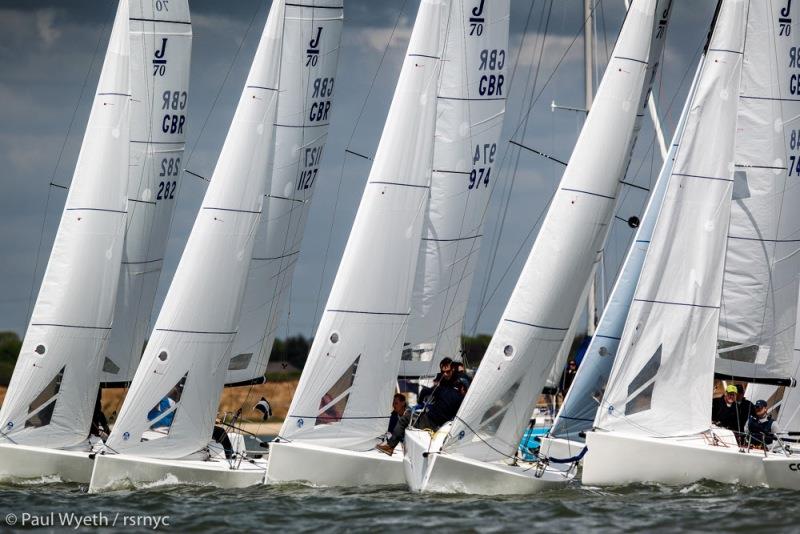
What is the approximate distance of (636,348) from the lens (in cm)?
1917

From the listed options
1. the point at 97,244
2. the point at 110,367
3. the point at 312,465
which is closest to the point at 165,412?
the point at 312,465

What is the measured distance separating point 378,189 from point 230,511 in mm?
4716

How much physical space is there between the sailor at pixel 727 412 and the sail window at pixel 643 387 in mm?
1302

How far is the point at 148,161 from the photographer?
23.1m

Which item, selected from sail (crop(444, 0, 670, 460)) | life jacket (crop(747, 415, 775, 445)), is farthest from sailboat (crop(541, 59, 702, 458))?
life jacket (crop(747, 415, 775, 445))

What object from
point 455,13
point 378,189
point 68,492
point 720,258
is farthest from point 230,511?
point 455,13

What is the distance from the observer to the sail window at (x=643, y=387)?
1902 centimetres

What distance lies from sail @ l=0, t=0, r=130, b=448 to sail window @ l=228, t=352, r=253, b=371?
216 cm

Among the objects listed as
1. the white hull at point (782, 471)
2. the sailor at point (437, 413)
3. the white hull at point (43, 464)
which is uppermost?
the sailor at point (437, 413)

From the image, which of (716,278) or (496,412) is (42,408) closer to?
(496,412)

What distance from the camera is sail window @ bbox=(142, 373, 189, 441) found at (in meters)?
19.5

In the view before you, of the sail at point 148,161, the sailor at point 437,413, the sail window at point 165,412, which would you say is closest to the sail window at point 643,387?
the sailor at point 437,413

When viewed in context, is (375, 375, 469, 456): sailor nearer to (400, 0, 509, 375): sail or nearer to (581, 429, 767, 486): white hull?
(581, 429, 767, 486): white hull

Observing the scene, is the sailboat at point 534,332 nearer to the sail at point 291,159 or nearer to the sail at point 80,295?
the sail at point 80,295
